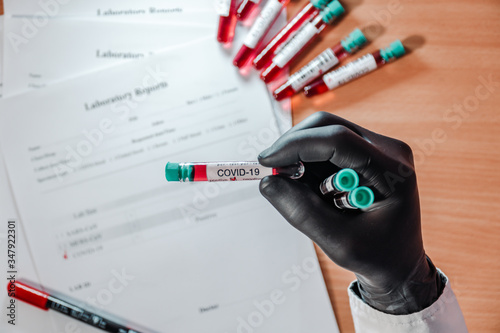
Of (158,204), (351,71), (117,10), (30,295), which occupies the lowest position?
(30,295)

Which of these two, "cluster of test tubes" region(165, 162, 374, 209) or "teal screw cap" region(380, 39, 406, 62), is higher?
"teal screw cap" region(380, 39, 406, 62)

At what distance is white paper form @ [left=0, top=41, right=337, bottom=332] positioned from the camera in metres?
0.72

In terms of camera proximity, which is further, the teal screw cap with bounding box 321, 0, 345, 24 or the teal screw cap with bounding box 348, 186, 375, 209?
the teal screw cap with bounding box 321, 0, 345, 24

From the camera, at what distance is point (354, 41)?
73 centimetres

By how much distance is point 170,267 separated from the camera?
2.41 feet

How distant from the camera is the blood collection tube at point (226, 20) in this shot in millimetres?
742

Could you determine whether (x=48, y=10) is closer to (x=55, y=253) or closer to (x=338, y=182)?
(x=55, y=253)

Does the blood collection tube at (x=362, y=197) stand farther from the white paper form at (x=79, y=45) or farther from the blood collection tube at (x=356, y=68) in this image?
the white paper form at (x=79, y=45)

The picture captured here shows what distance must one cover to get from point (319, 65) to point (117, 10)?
0.42 m

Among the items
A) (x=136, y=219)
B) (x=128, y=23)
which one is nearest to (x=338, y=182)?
(x=136, y=219)

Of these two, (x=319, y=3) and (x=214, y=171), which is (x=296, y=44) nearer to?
(x=319, y=3)

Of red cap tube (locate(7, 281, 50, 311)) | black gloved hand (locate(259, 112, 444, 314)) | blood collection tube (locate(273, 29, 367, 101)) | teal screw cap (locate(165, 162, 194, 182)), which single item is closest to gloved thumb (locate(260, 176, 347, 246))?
black gloved hand (locate(259, 112, 444, 314))

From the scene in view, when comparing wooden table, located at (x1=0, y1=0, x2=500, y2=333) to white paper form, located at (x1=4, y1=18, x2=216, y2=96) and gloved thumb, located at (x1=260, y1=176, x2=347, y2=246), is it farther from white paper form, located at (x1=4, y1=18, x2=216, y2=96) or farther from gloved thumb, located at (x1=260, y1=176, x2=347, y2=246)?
white paper form, located at (x1=4, y1=18, x2=216, y2=96)

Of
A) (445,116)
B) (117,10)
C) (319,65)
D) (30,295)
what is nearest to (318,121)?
(319,65)
